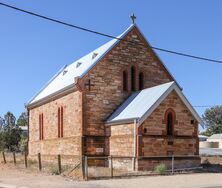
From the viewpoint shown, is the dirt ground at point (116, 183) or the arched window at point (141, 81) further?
the arched window at point (141, 81)

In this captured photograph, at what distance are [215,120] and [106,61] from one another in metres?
117

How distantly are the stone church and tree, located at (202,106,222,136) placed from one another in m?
106

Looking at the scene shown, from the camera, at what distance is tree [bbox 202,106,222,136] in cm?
13812

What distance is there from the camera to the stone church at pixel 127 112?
28.7 meters

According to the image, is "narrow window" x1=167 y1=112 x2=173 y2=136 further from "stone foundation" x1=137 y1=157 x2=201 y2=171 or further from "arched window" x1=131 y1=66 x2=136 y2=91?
"arched window" x1=131 y1=66 x2=136 y2=91

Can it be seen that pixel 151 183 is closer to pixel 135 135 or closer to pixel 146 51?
pixel 135 135

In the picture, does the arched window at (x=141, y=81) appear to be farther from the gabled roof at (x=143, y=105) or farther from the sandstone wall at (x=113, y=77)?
the gabled roof at (x=143, y=105)

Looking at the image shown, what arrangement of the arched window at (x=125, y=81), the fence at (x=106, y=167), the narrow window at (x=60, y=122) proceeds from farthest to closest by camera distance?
the narrow window at (x=60, y=122), the arched window at (x=125, y=81), the fence at (x=106, y=167)

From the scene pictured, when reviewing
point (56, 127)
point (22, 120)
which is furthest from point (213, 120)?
point (56, 127)

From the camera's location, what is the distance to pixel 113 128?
31359 mm

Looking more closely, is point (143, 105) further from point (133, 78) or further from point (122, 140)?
point (133, 78)

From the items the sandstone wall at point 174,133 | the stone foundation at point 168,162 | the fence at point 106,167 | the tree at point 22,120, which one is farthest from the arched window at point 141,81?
the tree at point 22,120

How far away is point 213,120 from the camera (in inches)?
5773

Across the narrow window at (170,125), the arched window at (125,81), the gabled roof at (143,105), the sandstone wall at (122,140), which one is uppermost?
the arched window at (125,81)
